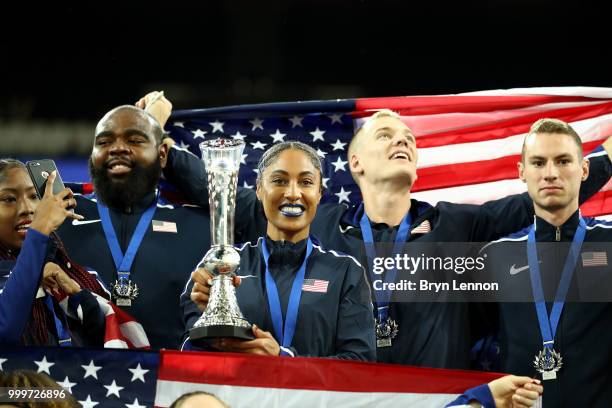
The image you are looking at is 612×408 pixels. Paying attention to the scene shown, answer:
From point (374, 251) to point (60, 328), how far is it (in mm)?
1400

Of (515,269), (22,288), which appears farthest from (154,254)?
(515,269)

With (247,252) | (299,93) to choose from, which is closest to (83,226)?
(247,252)

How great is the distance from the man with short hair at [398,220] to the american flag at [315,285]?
21.2 inches

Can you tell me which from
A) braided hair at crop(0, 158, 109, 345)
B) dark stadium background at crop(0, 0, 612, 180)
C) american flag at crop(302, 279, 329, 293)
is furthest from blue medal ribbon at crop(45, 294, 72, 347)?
dark stadium background at crop(0, 0, 612, 180)

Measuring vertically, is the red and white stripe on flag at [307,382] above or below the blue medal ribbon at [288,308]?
below

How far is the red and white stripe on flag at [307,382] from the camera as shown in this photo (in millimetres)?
4059

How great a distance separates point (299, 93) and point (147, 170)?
431 cm

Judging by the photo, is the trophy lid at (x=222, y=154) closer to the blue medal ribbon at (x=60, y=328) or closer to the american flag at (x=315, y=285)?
the american flag at (x=315, y=285)

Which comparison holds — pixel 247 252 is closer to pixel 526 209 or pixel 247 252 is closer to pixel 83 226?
pixel 83 226

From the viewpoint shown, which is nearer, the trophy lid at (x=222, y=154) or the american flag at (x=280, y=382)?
the american flag at (x=280, y=382)

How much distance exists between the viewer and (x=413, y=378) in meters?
4.08

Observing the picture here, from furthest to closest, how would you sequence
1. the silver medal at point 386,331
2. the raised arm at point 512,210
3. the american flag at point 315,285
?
1. the raised arm at point 512,210
2. the silver medal at point 386,331
3. the american flag at point 315,285

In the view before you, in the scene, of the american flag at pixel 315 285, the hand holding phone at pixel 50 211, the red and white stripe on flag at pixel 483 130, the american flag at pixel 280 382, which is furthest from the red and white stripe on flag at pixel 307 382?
the red and white stripe on flag at pixel 483 130

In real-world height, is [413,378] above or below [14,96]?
below
